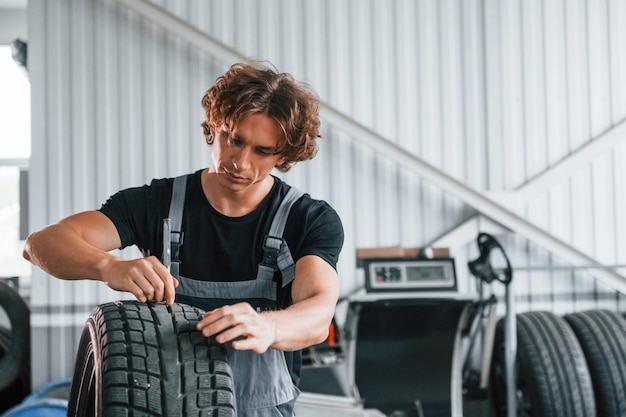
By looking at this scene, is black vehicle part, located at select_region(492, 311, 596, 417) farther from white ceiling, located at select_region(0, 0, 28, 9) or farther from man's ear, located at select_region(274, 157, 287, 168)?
white ceiling, located at select_region(0, 0, 28, 9)

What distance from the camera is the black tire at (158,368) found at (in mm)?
1402

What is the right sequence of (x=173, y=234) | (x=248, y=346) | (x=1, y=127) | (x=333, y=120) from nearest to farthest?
1. (x=248, y=346)
2. (x=173, y=234)
3. (x=333, y=120)
4. (x=1, y=127)

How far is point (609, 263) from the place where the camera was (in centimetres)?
449

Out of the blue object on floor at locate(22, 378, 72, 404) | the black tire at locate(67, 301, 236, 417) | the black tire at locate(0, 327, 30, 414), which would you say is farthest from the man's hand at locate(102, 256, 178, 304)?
the black tire at locate(0, 327, 30, 414)

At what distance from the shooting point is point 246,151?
1829mm

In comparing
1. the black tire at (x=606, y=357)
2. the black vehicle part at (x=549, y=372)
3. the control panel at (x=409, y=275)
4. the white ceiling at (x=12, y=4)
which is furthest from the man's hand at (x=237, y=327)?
the white ceiling at (x=12, y=4)

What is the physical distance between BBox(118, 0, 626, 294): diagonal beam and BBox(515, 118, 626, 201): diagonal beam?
0.18 meters

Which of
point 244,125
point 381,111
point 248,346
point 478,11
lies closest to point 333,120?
point 381,111

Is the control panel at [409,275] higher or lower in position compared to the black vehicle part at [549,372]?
higher

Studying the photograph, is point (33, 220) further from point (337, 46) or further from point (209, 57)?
point (337, 46)

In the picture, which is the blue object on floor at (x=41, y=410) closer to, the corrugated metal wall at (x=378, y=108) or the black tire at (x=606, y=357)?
the corrugated metal wall at (x=378, y=108)

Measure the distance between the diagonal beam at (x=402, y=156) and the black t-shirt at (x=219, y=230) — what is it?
2462 millimetres

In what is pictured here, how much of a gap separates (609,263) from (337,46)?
187 centimetres

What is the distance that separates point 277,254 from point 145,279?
369mm
